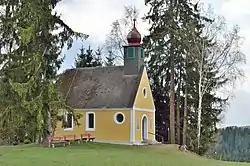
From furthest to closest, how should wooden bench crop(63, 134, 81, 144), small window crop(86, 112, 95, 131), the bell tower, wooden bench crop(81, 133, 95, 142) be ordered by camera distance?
the bell tower, small window crop(86, 112, 95, 131), wooden bench crop(81, 133, 95, 142), wooden bench crop(63, 134, 81, 144)

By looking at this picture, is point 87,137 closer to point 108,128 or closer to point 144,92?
point 108,128

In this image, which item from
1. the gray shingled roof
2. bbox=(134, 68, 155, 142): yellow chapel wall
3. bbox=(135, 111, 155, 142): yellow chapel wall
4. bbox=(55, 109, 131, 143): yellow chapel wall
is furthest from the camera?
the gray shingled roof

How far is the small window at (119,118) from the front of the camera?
1454 inches

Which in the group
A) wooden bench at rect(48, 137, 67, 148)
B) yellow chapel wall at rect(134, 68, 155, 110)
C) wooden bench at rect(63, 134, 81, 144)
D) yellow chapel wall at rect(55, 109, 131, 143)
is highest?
yellow chapel wall at rect(134, 68, 155, 110)

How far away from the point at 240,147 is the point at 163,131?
26.5 metres

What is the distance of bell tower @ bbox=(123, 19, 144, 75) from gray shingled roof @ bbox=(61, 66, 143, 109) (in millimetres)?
471

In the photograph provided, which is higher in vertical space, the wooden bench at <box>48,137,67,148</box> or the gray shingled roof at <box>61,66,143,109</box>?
the gray shingled roof at <box>61,66,143,109</box>

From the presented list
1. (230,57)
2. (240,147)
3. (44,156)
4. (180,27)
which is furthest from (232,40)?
(240,147)

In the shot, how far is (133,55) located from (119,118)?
5231mm

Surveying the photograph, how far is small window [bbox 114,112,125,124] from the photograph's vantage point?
36938 millimetres

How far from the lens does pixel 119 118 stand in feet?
122

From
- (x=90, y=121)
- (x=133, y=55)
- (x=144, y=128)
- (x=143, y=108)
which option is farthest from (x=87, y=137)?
(x=133, y=55)

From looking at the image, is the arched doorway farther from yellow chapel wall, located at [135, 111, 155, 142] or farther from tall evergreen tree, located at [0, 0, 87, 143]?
tall evergreen tree, located at [0, 0, 87, 143]

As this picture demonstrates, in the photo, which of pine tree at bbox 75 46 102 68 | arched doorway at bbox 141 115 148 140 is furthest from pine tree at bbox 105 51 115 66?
arched doorway at bbox 141 115 148 140
